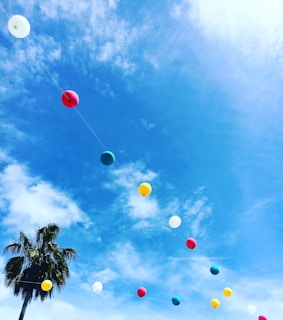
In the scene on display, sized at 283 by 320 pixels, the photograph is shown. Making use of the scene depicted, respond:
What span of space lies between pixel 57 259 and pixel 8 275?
89.0 inches

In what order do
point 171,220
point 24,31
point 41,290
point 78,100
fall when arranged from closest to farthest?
point 24,31 < point 78,100 < point 171,220 < point 41,290

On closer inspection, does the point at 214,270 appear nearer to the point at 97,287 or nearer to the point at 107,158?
the point at 97,287

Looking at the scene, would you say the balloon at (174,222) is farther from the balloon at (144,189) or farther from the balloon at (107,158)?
the balloon at (107,158)

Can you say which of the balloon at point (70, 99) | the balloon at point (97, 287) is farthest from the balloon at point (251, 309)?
the balloon at point (70, 99)

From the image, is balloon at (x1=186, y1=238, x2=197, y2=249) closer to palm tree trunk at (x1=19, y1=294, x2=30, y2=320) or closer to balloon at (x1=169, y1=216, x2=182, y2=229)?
balloon at (x1=169, y1=216, x2=182, y2=229)

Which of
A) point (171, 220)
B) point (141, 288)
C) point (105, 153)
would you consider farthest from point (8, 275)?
point (105, 153)

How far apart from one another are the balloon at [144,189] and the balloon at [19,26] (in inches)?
211

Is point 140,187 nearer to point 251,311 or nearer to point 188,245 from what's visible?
point 188,245

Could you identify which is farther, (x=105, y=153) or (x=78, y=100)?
(x=105, y=153)

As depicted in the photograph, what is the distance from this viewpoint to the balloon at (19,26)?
6.16 m

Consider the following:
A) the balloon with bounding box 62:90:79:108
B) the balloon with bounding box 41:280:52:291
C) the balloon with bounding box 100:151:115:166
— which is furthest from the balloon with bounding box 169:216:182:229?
the balloon with bounding box 62:90:79:108

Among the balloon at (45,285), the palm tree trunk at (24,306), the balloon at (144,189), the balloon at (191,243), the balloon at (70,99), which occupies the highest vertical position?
the balloon at (70,99)

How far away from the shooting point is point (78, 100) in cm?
717

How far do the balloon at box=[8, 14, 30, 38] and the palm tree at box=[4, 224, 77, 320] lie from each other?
10453 mm
